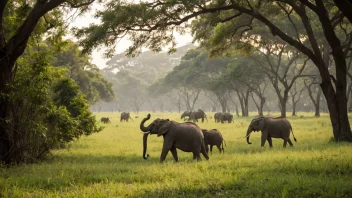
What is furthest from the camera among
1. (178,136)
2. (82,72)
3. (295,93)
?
(295,93)

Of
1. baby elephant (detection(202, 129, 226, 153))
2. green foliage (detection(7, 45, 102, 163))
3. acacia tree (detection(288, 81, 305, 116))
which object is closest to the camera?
green foliage (detection(7, 45, 102, 163))

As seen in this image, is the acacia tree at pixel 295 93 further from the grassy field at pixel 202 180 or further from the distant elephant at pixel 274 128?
the grassy field at pixel 202 180

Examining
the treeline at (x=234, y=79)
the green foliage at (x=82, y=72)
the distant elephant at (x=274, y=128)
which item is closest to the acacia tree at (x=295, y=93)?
the treeline at (x=234, y=79)

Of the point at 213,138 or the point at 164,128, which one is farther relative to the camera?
the point at 213,138

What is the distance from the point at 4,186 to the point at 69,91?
9.76 metres

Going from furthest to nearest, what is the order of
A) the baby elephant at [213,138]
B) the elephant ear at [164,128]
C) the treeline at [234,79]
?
the treeline at [234,79] < the baby elephant at [213,138] < the elephant ear at [164,128]

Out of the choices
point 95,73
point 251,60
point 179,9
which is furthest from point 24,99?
point 251,60

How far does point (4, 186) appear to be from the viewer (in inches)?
311

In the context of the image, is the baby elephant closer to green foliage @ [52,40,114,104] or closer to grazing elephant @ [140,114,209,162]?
grazing elephant @ [140,114,209,162]

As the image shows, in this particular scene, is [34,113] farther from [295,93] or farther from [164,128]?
[295,93]

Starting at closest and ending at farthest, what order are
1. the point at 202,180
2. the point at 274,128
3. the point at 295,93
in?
the point at 202,180 → the point at 274,128 → the point at 295,93

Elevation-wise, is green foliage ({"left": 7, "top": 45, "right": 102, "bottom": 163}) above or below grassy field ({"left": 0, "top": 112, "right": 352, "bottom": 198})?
above

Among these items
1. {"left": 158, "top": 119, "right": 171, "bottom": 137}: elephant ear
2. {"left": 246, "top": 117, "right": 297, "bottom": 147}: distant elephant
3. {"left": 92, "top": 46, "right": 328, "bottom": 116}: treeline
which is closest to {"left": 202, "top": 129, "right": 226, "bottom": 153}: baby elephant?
{"left": 246, "top": 117, "right": 297, "bottom": 147}: distant elephant

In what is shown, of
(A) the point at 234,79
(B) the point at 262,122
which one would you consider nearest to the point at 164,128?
(B) the point at 262,122
